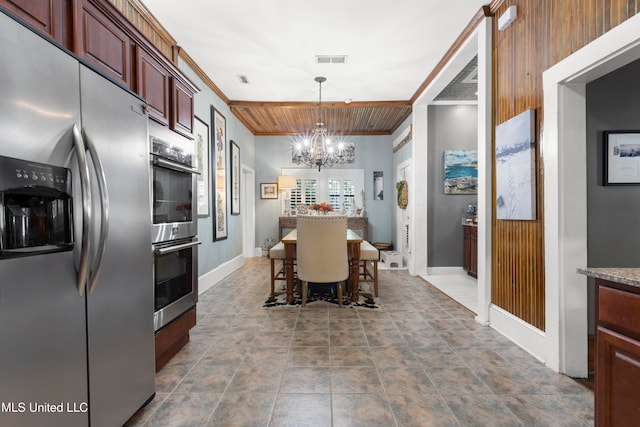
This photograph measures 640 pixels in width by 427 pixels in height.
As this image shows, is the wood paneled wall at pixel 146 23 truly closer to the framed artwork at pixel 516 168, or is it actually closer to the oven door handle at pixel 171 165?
the oven door handle at pixel 171 165

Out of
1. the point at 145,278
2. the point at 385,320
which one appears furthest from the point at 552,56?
the point at 145,278

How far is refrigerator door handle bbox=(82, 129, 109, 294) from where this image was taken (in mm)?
1152

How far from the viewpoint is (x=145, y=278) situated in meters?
1.56

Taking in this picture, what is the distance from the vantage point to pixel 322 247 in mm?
3229

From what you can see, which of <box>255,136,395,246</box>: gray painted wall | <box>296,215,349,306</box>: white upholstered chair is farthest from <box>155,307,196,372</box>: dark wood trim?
<box>255,136,395,246</box>: gray painted wall

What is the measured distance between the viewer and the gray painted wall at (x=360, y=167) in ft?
23.0

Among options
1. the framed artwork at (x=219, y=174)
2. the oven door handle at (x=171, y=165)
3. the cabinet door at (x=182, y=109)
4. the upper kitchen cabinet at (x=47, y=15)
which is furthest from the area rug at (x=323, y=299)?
the upper kitchen cabinet at (x=47, y=15)

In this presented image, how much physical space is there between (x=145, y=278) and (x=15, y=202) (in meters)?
0.72

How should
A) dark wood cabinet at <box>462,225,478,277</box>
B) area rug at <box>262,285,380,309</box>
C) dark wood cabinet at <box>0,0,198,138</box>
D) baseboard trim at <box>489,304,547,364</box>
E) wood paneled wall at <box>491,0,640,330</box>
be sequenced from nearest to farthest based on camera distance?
dark wood cabinet at <box>0,0,198,138</box>, wood paneled wall at <box>491,0,640,330</box>, baseboard trim at <box>489,304,547,364</box>, area rug at <box>262,285,380,309</box>, dark wood cabinet at <box>462,225,478,277</box>

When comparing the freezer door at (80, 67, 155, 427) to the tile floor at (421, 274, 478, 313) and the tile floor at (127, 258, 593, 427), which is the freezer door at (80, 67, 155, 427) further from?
the tile floor at (421, 274, 478, 313)

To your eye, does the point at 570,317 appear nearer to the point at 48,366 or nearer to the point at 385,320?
the point at 385,320

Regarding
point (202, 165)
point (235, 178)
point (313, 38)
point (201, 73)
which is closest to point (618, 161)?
point (313, 38)

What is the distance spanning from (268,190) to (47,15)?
18.9 ft

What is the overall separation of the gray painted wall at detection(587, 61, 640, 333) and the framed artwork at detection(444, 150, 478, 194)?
2.72m
